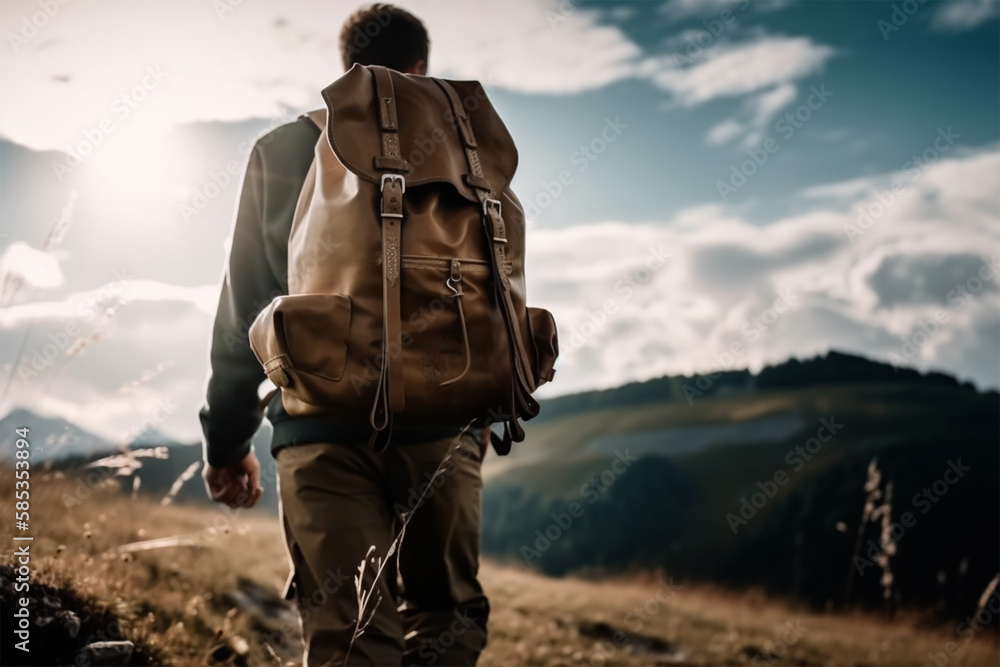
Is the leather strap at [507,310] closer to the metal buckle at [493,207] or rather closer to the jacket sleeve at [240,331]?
the metal buckle at [493,207]

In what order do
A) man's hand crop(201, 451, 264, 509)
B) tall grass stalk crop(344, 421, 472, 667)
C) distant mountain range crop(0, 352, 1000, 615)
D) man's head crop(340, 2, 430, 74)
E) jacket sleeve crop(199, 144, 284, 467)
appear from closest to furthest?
tall grass stalk crop(344, 421, 472, 667) → jacket sleeve crop(199, 144, 284, 467) → man's head crop(340, 2, 430, 74) → man's hand crop(201, 451, 264, 509) → distant mountain range crop(0, 352, 1000, 615)

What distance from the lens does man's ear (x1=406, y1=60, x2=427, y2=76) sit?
2461 millimetres

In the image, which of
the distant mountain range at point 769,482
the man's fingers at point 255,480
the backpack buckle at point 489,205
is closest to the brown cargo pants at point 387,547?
the man's fingers at point 255,480

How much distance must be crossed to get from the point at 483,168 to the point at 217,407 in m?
1.09

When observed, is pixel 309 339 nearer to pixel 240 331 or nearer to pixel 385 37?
pixel 240 331

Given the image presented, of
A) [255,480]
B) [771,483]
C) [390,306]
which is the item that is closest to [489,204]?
[390,306]

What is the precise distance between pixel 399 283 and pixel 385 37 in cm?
98

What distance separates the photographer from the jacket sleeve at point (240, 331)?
2254 millimetres

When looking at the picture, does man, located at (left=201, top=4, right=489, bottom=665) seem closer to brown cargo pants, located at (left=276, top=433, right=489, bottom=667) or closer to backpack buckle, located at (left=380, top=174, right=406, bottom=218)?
brown cargo pants, located at (left=276, top=433, right=489, bottom=667)

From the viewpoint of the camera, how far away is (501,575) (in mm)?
7391

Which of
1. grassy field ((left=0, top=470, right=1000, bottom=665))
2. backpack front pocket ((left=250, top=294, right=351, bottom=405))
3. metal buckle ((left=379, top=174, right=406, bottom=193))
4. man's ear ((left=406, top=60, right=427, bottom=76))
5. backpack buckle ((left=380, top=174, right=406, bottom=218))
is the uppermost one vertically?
man's ear ((left=406, top=60, right=427, bottom=76))

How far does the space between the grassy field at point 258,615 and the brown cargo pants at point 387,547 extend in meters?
0.52

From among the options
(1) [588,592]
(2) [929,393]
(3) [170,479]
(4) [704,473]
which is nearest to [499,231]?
(3) [170,479]

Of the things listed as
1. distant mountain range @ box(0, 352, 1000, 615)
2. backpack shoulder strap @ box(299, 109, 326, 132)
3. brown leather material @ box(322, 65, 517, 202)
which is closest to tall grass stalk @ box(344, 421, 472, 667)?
brown leather material @ box(322, 65, 517, 202)
